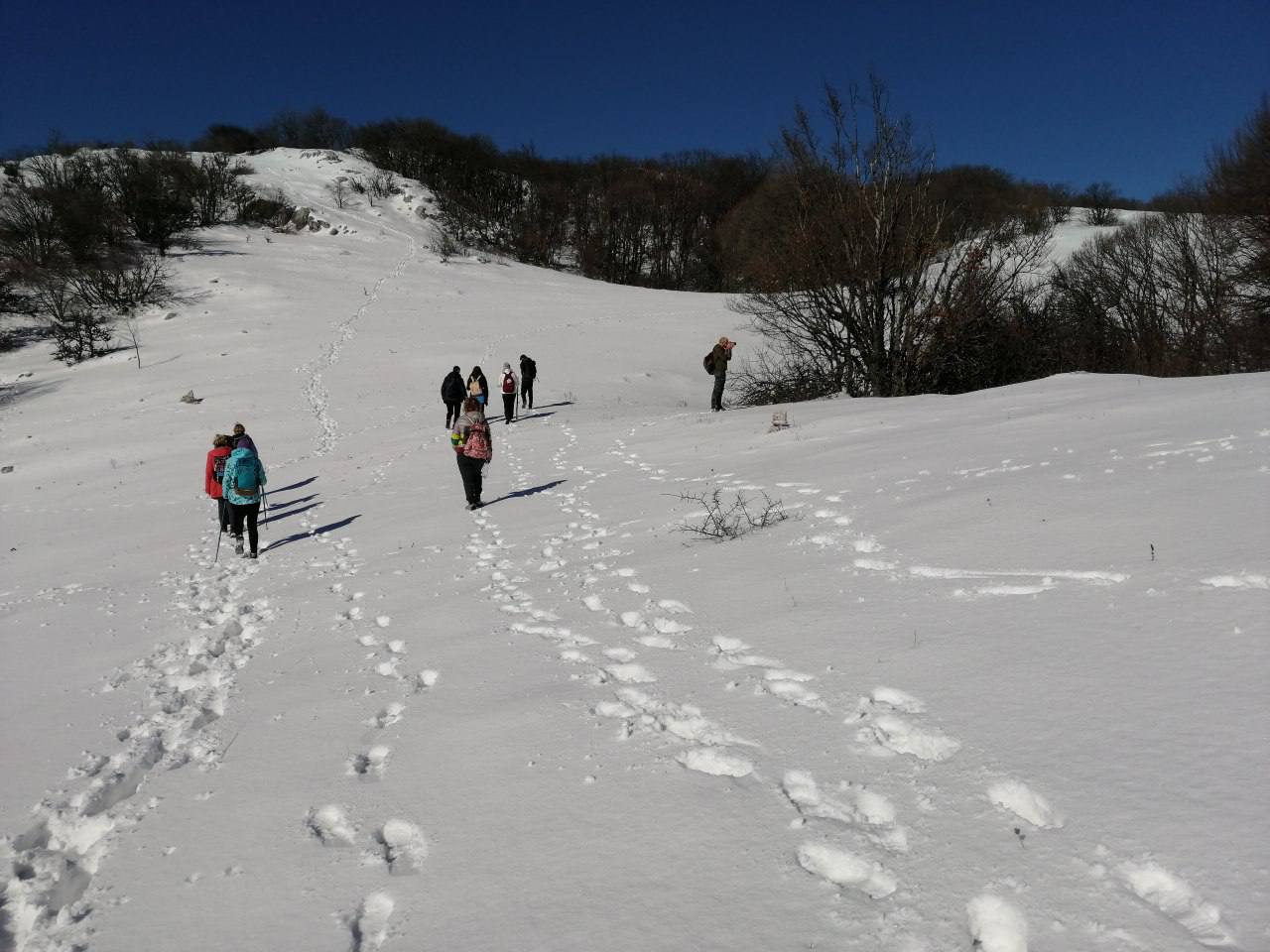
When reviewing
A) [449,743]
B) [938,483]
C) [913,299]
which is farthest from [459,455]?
[913,299]

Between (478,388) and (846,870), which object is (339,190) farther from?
(846,870)

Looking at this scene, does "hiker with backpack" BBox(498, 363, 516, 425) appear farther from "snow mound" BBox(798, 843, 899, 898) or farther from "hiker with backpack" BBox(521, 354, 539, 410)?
"snow mound" BBox(798, 843, 899, 898)

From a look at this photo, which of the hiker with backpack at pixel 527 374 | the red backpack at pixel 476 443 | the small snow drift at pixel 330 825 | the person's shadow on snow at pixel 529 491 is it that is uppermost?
the hiker with backpack at pixel 527 374

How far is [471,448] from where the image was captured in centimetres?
1048

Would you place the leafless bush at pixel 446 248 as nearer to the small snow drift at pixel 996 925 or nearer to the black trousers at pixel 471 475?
the black trousers at pixel 471 475

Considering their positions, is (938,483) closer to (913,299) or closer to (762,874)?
(762,874)

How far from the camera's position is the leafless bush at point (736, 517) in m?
6.96

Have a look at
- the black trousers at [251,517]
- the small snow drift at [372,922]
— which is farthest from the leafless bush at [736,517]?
the black trousers at [251,517]

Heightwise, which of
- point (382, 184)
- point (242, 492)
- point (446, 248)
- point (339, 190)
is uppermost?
point (382, 184)

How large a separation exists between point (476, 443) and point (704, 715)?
752 centimetres

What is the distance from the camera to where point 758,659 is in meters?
4.23

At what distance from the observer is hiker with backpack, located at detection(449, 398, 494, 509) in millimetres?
10469

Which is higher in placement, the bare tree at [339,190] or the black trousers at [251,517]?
the bare tree at [339,190]

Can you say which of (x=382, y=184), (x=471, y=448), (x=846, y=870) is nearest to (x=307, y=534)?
(x=471, y=448)
